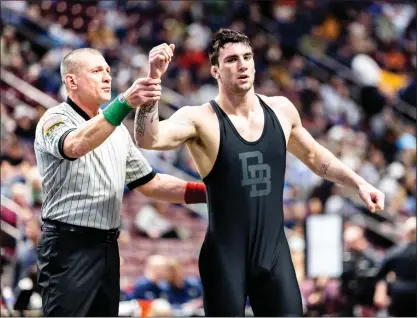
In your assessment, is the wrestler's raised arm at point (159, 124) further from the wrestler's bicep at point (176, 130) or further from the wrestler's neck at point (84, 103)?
the wrestler's neck at point (84, 103)

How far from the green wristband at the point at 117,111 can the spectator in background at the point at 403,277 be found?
14.1 ft

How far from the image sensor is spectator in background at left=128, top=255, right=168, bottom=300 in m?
8.88

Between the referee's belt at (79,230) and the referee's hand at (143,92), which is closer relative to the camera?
the referee's hand at (143,92)

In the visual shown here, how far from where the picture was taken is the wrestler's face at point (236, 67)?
506cm

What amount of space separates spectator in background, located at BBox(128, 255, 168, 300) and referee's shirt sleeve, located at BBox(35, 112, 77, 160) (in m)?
4.00

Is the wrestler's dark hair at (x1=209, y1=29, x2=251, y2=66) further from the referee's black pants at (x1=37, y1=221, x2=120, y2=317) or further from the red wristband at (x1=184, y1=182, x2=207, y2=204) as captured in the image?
the referee's black pants at (x1=37, y1=221, x2=120, y2=317)

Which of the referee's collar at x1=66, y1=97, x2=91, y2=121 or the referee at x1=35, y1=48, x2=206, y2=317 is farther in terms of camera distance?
the referee's collar at x1=66, y1=97, x2=91, y2=121

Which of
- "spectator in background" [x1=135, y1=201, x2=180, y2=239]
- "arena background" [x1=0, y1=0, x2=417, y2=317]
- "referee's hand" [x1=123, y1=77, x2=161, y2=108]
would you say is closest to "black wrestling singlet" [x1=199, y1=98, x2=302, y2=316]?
"referee's hand" [x1=123, y1=77, x2=161, y2=108]

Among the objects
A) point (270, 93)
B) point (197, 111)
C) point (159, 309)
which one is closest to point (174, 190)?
point (197, 111)

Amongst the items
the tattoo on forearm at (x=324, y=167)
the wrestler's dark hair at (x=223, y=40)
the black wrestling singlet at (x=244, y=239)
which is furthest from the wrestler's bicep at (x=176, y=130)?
the tattoo on forearm at (x=324, y=167)

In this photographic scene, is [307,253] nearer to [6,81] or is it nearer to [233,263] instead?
[233,263]

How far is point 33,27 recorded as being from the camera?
51.1 feet

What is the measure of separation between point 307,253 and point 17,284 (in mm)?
2850

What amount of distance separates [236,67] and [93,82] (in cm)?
78
